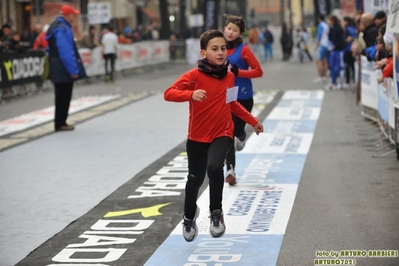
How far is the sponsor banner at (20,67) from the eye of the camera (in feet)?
70.7

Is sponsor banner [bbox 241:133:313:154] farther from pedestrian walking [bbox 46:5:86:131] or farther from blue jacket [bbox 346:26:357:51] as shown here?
blue jacket [bbox 346:26:357:51]

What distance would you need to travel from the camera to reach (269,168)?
10727mm

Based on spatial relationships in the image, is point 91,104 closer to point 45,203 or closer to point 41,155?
point 41,155

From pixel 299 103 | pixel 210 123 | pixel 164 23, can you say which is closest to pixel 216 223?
pixel 210 123

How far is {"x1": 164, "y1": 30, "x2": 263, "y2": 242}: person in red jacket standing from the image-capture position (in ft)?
22.5

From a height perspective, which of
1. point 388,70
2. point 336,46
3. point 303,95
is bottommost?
point 303,95

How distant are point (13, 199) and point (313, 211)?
3.13 m

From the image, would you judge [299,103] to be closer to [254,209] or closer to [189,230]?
[254,209]

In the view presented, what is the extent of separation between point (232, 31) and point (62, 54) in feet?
21.1

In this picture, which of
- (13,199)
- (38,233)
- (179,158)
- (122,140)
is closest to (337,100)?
(122,140)

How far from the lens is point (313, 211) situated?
810 cm

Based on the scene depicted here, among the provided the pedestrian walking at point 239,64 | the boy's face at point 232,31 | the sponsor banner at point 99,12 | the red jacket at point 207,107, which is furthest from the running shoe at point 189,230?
the sponsor banner at point 99,12

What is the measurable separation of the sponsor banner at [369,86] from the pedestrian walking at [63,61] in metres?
4.86

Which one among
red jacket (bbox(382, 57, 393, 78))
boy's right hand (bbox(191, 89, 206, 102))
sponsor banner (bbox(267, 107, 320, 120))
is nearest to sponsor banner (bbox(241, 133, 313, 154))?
red jacket (bbox(382, 57, 393, 78))
